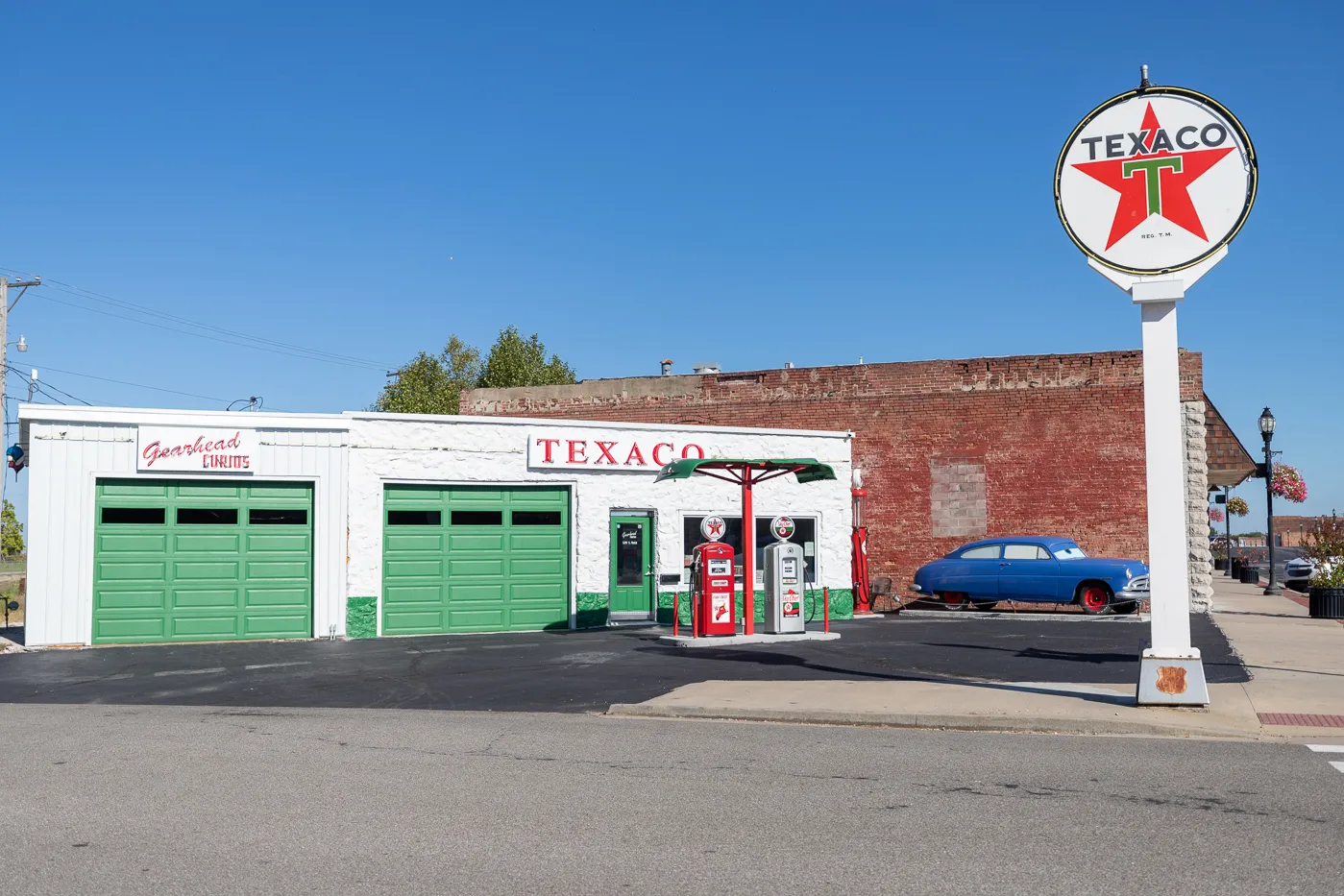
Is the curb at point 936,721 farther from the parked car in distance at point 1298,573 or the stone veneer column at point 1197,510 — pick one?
the parked car in distance at point 1298,573

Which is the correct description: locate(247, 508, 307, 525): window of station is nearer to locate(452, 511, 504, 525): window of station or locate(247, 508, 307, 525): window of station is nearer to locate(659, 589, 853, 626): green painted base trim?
locate(452, 511, 504, 525): window of station

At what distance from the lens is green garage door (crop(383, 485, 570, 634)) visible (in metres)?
21.0

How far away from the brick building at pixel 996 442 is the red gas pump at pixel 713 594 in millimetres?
9492

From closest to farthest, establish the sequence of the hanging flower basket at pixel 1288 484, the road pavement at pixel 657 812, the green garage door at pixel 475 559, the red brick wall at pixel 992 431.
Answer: the road pavement at pixel 657 812 → the green garage door at pixel 475 559 → the red brick wall at pixel 992 431 → the hanging flower basket at pixel 1288 484

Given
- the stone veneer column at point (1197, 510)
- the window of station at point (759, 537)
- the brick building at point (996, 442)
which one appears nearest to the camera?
the window of station at point (759, 537)

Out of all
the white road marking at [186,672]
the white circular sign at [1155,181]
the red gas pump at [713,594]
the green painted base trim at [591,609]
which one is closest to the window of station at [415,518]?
the green painted base trim at [591,609]

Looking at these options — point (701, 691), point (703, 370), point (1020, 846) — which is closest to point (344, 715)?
point (701, 691)

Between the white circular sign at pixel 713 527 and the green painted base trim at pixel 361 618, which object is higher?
the white circular sign at pixel 713 527

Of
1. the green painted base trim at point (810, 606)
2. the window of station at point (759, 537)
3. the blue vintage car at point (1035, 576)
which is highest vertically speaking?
the window of station at point (759, 537)

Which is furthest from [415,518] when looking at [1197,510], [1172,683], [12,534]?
[12,534]

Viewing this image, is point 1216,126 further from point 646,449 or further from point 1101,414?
point 1101,414

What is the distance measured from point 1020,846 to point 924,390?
21.9 m

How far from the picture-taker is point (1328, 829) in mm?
6469

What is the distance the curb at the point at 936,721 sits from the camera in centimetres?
1012
